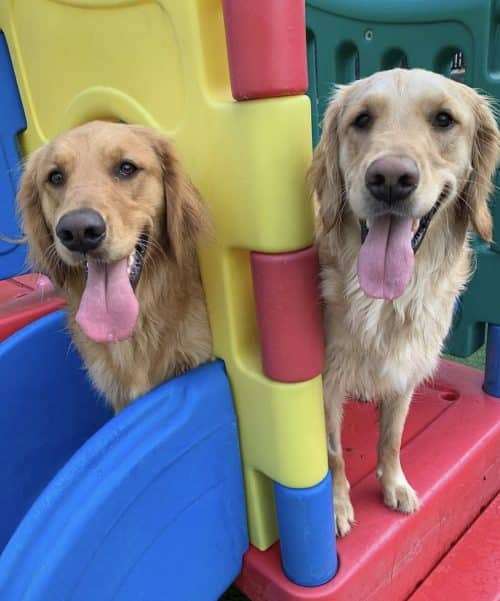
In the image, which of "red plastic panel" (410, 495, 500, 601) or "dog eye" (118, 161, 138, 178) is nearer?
"dog eye" (118, 161, 138, 178)

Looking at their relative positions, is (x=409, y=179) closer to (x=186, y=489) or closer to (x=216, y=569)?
(x=186, y=489)

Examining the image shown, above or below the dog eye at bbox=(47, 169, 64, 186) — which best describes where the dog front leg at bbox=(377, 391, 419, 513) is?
below

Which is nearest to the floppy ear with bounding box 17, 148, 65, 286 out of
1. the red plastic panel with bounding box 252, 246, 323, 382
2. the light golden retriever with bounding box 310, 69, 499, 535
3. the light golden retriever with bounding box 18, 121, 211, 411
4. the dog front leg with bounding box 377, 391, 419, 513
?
the light golden retriever with bounding box 18, 121, 211, 411

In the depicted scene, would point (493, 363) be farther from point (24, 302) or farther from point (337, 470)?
point (24, 302)

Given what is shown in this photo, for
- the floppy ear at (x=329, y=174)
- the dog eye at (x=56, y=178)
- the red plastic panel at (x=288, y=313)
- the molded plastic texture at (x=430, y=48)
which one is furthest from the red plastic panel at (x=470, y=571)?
the dog eye at (x=56, y=178)

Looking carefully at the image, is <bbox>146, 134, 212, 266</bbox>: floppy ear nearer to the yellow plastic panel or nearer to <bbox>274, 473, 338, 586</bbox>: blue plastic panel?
the yellow plastic panel

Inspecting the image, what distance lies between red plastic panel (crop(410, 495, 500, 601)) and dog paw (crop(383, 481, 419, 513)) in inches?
10.9

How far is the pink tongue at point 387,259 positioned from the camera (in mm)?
1364

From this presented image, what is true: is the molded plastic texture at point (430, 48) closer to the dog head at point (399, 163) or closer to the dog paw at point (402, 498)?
the dog head at point (399, 163)

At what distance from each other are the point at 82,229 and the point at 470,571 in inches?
62.4

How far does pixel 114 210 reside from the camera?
143cm

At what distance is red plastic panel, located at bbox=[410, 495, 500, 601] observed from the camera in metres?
1.71

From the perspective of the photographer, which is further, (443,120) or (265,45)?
(443,120)

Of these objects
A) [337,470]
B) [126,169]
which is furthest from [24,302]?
[337,470]
